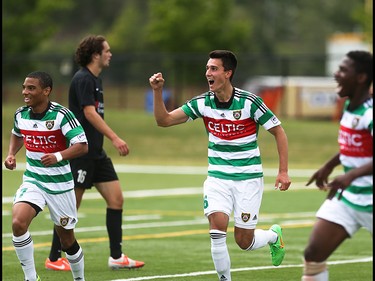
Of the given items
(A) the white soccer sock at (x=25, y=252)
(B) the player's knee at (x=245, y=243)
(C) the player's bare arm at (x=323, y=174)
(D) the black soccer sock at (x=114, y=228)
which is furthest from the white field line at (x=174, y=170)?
(C) the player's bare arm at (x=323, y=174)

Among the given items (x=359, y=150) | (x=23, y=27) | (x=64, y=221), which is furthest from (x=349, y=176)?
(x=23, y=27)

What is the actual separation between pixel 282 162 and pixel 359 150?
1.87 m

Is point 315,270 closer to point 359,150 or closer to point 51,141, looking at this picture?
point 359,150

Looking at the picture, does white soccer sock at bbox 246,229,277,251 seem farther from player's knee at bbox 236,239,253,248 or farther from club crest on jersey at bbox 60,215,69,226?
club crest on jersey at bbox 60,215,69,226

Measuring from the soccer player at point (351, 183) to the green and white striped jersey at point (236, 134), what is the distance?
1.93m

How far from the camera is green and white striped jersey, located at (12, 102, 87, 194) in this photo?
33.0 ft

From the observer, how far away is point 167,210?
61.4 feet

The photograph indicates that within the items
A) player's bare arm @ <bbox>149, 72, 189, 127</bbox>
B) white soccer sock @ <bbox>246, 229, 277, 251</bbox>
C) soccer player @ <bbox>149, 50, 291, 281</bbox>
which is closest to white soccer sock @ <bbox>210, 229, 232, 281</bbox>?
soccer player @ <bbox>149, 50, 291, 281</bbox>

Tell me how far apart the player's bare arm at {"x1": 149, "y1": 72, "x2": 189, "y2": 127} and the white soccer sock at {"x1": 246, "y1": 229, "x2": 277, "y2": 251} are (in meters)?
1.36

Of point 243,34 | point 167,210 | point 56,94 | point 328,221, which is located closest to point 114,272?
point 328,221

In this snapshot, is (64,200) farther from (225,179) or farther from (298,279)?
(298,279)

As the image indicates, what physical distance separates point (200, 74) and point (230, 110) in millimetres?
34400

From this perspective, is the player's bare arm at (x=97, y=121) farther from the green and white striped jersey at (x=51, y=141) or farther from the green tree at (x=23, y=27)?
the green tree at (x=23, y=27)

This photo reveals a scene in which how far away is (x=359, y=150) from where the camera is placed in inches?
323
